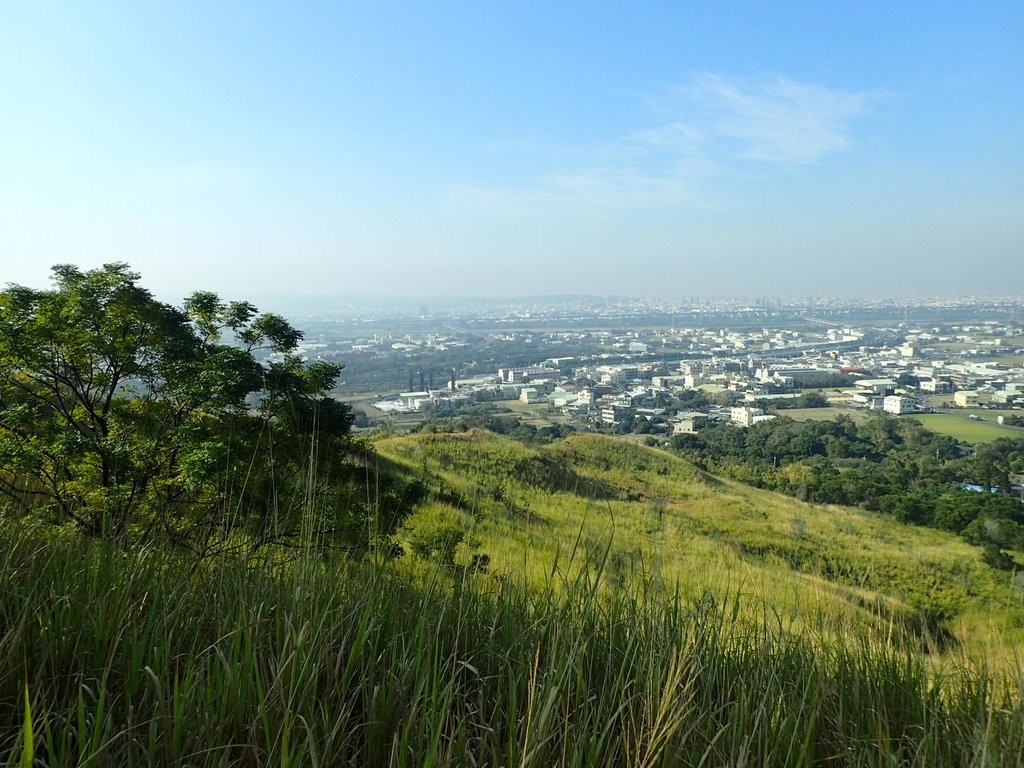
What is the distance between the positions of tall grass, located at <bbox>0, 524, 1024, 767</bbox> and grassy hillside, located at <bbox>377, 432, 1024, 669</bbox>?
0.75 ft

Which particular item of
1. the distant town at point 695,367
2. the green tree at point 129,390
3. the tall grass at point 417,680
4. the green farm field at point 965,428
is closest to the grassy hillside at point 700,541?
the tall grass at point 417,680

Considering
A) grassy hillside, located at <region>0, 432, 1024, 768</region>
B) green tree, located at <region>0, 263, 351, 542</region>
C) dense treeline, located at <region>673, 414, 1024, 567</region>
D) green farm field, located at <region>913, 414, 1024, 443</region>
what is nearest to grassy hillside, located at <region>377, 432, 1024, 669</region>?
grassy hillside, located at <region>0, 432, 1024, 768</region>

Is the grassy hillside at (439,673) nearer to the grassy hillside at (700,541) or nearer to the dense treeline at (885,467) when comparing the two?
the grassy hillside at (700,541)

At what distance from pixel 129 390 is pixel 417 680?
9.54 m

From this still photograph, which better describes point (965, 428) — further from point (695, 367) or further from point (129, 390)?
point (129, 390)

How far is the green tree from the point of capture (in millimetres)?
7531

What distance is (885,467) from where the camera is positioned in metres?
32.8

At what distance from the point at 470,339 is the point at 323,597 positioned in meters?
68.3

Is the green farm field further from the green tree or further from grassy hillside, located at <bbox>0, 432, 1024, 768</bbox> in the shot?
grassy hillside, located at <bbox>0, 432, 1024, 768</bbox>

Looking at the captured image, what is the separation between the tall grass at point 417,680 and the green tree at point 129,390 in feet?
17.9

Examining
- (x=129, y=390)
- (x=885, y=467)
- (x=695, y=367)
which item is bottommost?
(x=885, y=467)

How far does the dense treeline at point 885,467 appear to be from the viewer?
849 inches

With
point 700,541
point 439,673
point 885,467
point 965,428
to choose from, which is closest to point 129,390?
point 700,541

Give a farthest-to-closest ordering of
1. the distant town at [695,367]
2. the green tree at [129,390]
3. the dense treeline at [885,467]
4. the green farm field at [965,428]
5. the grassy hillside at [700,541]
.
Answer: the green farm field at [965,428] < the distant town at [695,367] < the dense treeline at [885,467] < the green tree at [129,390] < the grassy hillside at [700,541]
